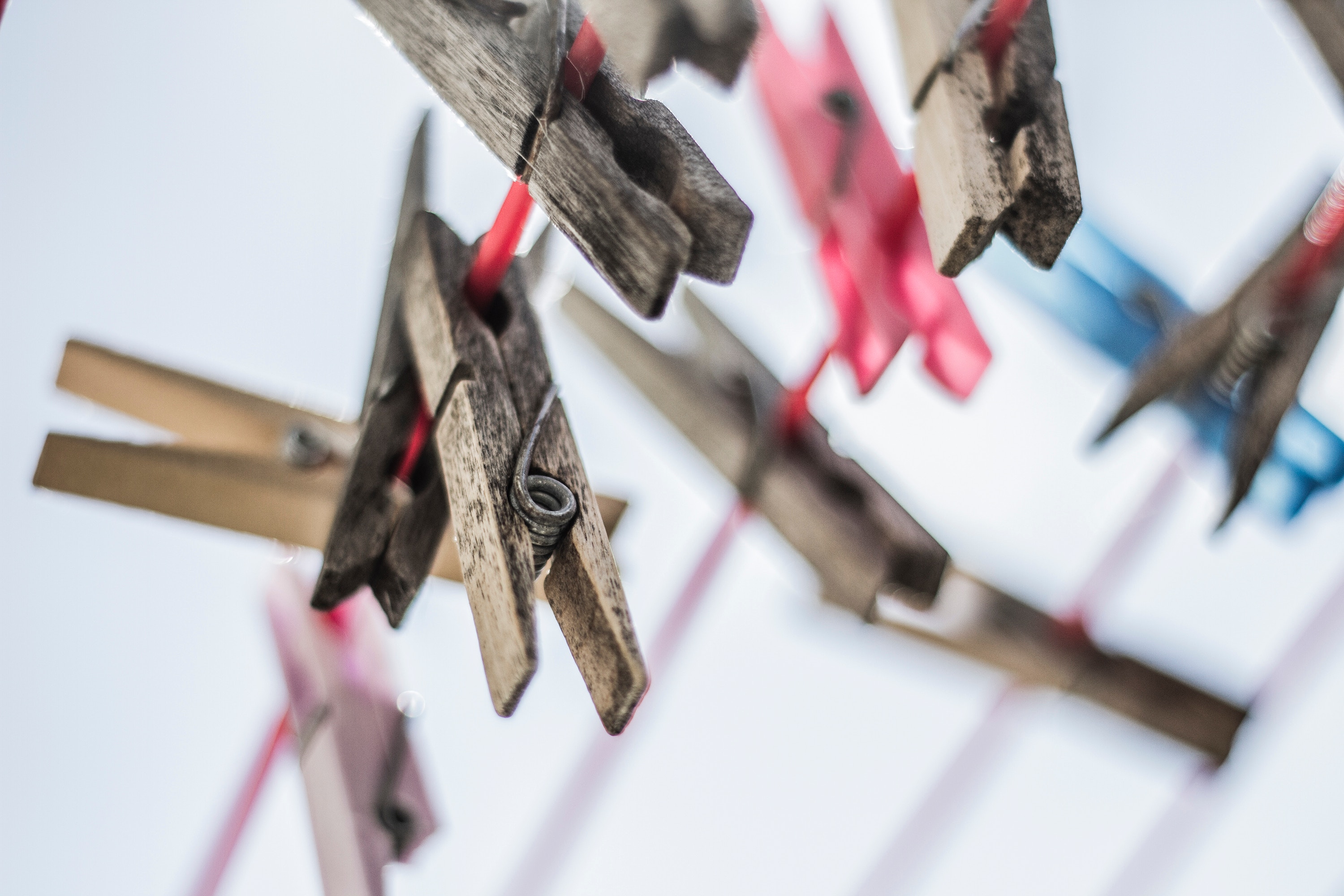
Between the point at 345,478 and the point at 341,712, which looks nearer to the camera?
the point at 345,478

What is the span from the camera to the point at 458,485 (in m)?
0.55

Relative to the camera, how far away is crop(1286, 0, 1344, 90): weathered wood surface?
81 cm

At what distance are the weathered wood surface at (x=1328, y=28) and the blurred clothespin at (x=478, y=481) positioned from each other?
24.3 inches

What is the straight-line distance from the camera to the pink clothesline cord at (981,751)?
1.29m

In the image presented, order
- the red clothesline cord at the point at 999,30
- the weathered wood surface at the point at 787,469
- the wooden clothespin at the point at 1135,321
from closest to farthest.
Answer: the red clothesline cord at the point at 999,30, the weathered wood surface at the point at 787,469, the wooden clothespin at the point at 1135,321

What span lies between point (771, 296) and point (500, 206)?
705 mm

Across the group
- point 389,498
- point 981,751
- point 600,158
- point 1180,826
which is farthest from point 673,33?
point 1180,826

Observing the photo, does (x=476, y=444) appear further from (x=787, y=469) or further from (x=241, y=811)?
(x=241, y=811)

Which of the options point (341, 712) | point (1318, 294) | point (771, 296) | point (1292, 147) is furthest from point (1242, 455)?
point (1292, 147)

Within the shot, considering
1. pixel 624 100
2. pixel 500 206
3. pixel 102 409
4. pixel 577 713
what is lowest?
pixel 577 713

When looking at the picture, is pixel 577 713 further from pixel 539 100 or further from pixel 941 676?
pixel 539 100

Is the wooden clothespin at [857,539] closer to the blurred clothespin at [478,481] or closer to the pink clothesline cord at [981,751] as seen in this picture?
the pink clothesline cord at [981,751]

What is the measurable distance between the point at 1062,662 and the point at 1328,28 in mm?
679

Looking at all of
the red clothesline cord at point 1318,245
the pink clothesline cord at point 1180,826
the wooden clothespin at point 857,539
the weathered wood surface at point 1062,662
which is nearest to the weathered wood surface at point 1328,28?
the red clothesline cord at point 1318,245
